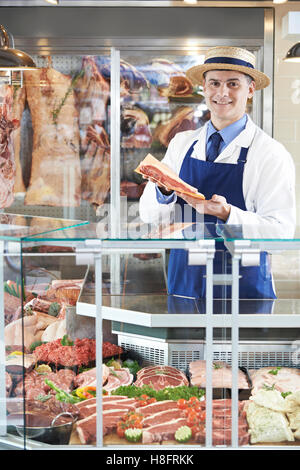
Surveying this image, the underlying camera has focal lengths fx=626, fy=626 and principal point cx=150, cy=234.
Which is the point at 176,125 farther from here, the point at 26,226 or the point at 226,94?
the point at 26,226

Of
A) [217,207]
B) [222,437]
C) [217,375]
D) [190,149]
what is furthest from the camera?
[190,149]

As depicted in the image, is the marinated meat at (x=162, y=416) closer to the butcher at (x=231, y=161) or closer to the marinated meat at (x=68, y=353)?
the marinated meat at (x=68, y=353)

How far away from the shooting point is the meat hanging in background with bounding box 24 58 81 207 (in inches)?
201

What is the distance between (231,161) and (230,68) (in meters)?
0.66

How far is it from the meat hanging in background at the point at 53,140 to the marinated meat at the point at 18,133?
0.18 feet

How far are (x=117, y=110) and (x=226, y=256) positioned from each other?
126 inches

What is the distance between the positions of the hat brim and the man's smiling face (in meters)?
0.05

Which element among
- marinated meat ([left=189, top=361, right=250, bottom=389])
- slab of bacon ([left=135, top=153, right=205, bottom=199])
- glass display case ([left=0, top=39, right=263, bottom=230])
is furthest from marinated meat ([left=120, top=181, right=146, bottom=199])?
marinated meat ([left=189, top=361, right=250, bottom=389])

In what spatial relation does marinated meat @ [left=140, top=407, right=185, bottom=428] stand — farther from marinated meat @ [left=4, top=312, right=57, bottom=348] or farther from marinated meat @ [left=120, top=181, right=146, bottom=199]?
marinated meat @ [left=120, top=181, right=146, bottom=199]

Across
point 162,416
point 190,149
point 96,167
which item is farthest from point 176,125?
point 162,416

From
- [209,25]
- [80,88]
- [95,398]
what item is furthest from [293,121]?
[95,398]

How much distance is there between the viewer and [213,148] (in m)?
4.61

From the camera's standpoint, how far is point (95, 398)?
2.22 m
